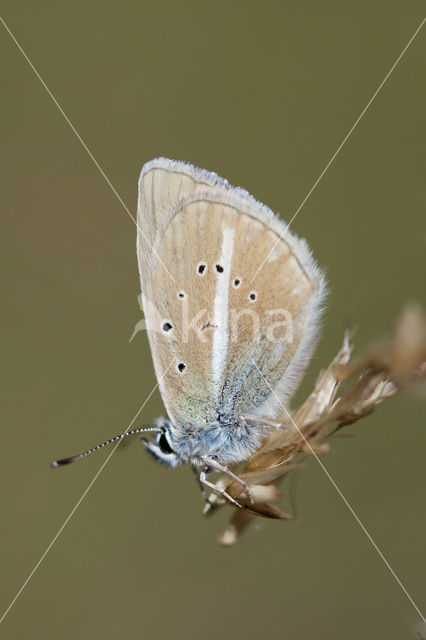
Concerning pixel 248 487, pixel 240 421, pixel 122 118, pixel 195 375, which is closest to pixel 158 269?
pixel 195 375

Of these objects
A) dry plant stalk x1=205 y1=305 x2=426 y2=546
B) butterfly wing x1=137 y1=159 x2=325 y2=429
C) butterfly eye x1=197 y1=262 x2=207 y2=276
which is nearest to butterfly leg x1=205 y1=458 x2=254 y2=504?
dry plant stalk x1=205 y1=305 x2=426 y2=546

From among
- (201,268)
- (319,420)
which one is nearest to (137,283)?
(201,268)

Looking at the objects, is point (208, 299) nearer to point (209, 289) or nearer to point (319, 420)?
point (209, 289)

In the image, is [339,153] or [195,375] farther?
[339,153]

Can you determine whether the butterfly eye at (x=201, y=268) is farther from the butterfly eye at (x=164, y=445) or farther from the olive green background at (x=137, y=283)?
the olive green background at (x=137, y=283)

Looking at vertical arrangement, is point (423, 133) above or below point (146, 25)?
below

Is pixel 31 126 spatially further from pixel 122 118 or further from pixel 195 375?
pixel 195 375
